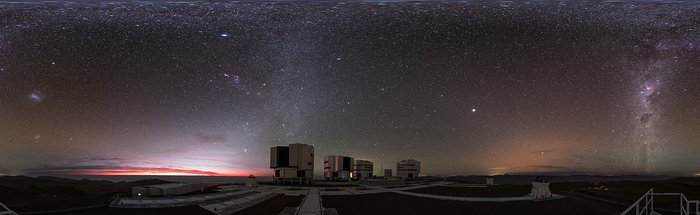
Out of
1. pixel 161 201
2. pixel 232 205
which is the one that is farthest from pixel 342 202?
pixel 161 201

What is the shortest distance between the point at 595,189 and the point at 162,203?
22445mm

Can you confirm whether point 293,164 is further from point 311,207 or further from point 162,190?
point 311,207

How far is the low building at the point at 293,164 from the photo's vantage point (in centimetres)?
2727

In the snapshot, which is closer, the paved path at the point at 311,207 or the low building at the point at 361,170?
the paved path at the point at 311,207

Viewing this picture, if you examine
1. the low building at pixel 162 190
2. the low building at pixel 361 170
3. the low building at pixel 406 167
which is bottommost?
the low building at pixel 361 170

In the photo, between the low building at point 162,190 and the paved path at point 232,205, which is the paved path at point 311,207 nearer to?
the paved path at point 232,205

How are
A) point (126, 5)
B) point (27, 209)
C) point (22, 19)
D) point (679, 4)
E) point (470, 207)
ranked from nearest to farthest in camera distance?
1. point (679, 4)
2. point (126, 5)
3. point (22, 19)
4. point (27, 209)
5. point (470, 207)

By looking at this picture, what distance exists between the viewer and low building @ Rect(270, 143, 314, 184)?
2727 cm

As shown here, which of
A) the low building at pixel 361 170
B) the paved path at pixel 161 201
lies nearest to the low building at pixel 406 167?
the low building at pixel 361 170

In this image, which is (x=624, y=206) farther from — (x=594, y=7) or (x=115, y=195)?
(x=115, y=195)

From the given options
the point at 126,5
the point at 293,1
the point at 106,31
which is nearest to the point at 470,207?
the point at 293,1

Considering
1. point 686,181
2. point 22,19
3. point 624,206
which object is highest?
point 22,19

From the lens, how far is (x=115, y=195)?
46.6 feet

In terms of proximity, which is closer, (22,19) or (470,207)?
(22,19)
